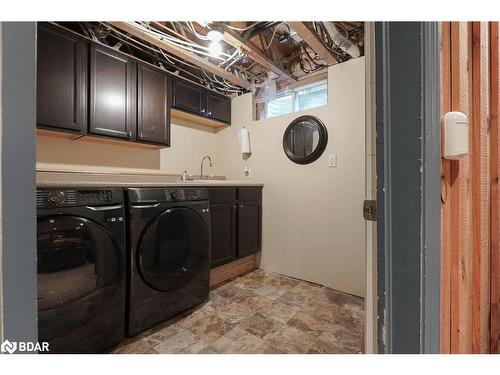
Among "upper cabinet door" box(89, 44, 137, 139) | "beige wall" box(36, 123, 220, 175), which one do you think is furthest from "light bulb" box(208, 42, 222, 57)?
"beige wall" box(36, 123, 220, 175)

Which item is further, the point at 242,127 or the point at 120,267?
the point at 242,127

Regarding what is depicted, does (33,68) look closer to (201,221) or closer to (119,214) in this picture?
(119,214)

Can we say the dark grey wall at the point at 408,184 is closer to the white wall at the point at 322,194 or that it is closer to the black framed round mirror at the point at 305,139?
the white wall at the point at 322,194

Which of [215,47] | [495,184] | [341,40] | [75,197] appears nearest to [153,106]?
[215,47]

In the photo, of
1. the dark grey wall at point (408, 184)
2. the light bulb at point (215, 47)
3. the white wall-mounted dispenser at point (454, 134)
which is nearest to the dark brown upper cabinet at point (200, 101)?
the light bulb at point (215, 47)

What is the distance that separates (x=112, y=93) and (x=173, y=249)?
4.49ft

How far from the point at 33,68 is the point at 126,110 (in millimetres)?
1659

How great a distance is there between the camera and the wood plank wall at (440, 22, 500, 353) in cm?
59

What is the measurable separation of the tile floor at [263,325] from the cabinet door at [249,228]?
0.42 metres

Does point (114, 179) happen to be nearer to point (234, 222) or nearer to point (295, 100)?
point (234, 222)

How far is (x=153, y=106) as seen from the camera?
82.4 inches
